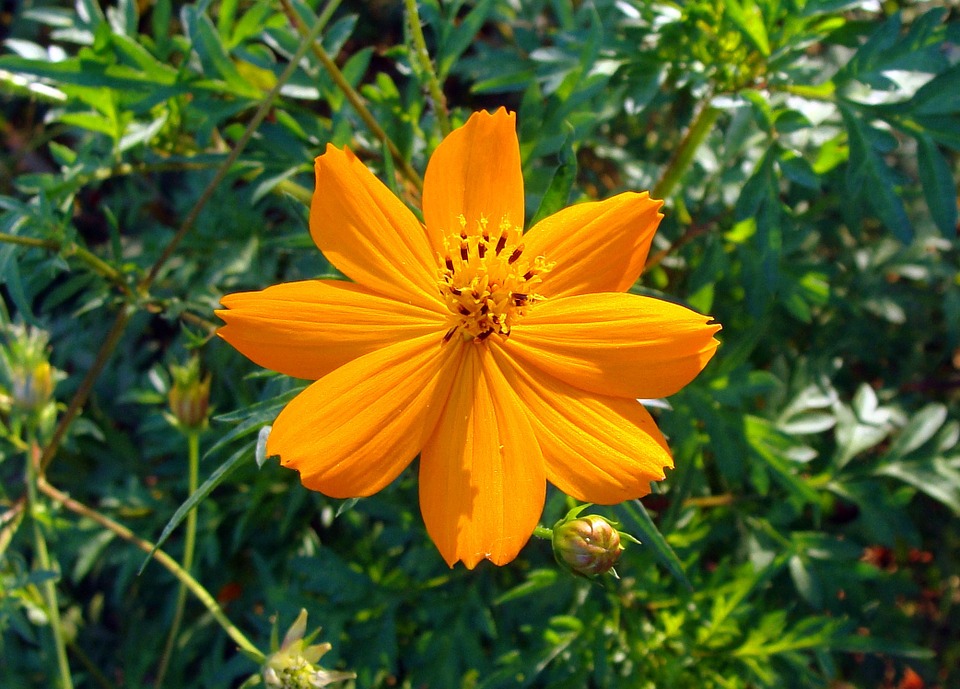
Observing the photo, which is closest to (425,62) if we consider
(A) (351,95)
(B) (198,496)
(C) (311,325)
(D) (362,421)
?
(A) (351,95)

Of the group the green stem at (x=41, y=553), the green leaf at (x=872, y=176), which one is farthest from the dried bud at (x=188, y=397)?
the green leaf at (x=872, y=176)

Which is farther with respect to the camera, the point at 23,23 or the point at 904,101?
the point at 23,23

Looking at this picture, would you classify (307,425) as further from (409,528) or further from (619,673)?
(619,673)

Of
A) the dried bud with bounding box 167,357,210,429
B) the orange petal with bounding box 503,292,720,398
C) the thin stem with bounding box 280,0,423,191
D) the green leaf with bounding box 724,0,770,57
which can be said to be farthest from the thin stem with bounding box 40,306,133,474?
the green leaf with bounding box 724,0,770,57

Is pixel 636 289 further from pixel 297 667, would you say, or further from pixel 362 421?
pixel 297 667

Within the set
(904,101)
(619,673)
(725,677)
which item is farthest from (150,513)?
(904,101)

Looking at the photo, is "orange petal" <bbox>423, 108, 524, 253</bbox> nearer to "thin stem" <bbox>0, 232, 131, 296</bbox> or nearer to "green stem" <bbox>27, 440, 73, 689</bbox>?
"thin stem" <bbox>0, 232, 131, 296</bbox>
